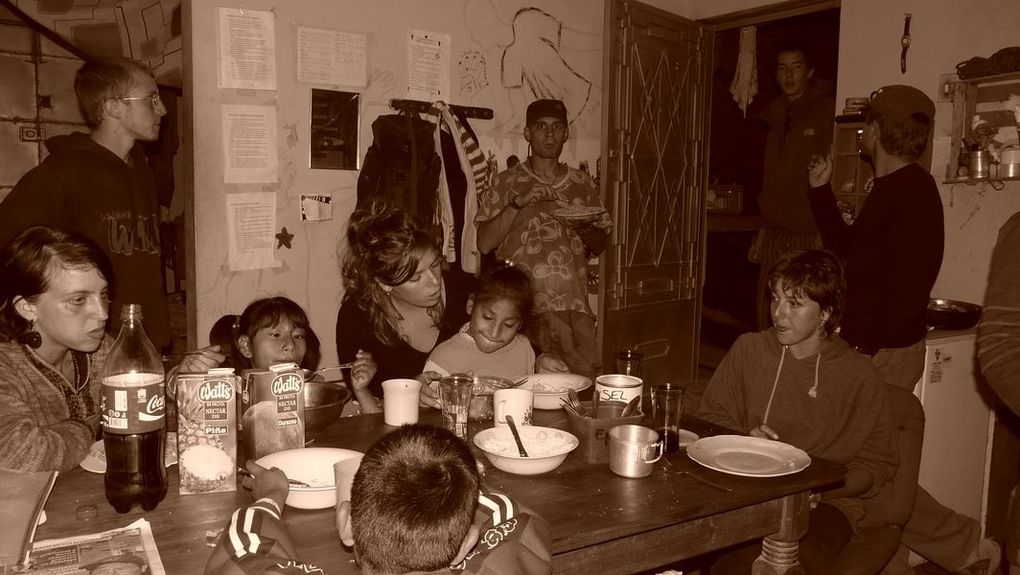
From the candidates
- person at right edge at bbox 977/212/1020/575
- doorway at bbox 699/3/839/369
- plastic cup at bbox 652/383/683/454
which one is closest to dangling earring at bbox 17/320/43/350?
plastic cup at bbox 652/383/683/454

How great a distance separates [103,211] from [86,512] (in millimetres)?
1891

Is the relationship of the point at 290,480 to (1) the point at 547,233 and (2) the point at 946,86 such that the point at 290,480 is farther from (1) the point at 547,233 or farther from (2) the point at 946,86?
(2) the point at 946,86

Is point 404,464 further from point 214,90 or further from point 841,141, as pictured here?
point 841,141

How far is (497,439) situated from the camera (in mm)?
1858

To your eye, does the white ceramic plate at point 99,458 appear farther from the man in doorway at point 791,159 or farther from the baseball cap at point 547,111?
the man in doorway at point 791,159

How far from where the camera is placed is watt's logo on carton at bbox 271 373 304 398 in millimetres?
1675

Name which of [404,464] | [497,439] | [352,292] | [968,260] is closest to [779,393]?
[497,439]

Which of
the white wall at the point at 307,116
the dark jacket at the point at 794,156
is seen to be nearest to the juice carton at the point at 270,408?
the white wall at the point at 307,116

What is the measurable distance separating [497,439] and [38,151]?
185 inches

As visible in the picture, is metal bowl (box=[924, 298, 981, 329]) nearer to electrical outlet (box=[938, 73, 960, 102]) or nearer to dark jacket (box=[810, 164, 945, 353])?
dark jacket (box=[810, 164, 945, 353])

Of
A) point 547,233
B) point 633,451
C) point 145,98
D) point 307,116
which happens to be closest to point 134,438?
point 633,451

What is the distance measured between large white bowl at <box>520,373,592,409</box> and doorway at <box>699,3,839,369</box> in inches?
183

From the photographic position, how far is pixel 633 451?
1.70m

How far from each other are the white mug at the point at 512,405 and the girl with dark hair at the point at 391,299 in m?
0.65
